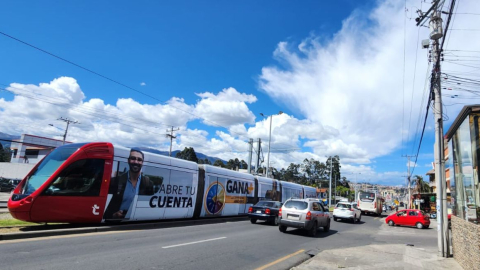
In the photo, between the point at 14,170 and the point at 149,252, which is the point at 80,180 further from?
the point at 14,170

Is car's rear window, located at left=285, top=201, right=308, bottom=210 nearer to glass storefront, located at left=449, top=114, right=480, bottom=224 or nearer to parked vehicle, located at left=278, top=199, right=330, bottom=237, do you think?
parked vehicle, located at left=278, top=199, right=330, bottom=237

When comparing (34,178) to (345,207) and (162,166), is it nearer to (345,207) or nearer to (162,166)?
(162,166)

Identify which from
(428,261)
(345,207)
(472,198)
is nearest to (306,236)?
(428,261)

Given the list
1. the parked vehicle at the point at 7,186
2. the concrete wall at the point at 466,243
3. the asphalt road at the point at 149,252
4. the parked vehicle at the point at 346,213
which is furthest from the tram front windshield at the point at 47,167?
the parked vehicle at the point at 7,186

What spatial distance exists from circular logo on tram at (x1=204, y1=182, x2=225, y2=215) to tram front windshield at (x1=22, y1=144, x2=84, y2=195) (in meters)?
8.59

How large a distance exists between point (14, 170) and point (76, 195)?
60757 mm

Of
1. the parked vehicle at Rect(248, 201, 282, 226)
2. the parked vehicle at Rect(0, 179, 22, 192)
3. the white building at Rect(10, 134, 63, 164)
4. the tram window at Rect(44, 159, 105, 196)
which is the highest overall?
the white building at Rect(10, 134, 63, 164)

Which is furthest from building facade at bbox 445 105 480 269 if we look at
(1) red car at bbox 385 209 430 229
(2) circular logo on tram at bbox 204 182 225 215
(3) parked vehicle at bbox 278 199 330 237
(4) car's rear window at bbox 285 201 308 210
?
(1) red car at bbox 385 209 430 229

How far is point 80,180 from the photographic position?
440 inches

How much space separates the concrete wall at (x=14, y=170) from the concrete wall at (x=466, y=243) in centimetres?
6597

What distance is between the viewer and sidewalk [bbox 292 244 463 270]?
7.88 meters

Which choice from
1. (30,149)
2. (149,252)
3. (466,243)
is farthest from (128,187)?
(30,149)

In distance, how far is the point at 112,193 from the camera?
1221cm

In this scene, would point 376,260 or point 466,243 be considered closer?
point 466,243
